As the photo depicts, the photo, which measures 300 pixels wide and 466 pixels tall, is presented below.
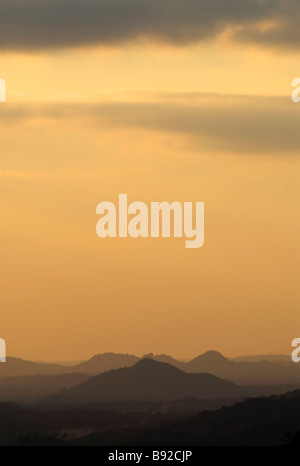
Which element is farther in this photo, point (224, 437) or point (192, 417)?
point (192, 417)

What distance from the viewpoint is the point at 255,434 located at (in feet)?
473

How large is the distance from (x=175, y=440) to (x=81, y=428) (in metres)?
22.0

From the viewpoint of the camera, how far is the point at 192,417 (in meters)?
176

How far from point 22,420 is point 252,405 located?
4434cm
